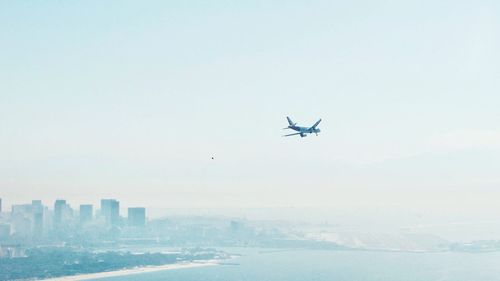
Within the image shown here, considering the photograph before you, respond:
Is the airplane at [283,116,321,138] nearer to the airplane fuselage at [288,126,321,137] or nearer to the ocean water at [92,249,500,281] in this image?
the airplane fuselage at [288,126,321,137]

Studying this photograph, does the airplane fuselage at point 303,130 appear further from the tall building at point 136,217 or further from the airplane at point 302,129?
the tall building at point 136,217

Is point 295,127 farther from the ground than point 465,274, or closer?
farther from the ground

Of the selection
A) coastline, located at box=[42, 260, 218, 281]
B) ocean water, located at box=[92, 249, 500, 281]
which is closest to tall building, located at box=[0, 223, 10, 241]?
coastline, located at box=[42, 260, 218, 281]

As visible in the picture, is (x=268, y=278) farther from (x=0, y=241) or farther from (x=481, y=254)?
(x=0, y=241)

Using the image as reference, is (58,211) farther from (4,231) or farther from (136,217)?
(4,231)

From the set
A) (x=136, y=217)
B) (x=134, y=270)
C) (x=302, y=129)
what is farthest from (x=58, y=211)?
(x=302, y=129)

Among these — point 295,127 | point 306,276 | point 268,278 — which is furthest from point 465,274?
point 295,127
